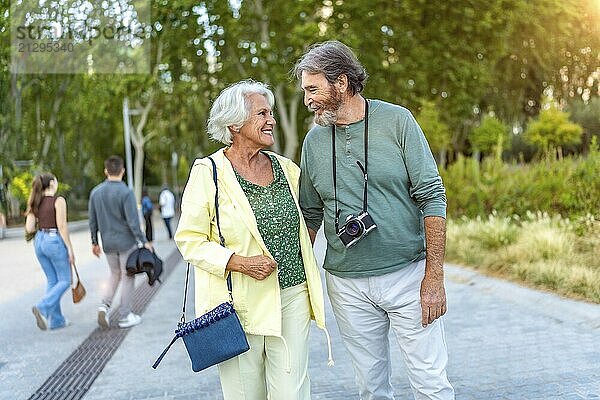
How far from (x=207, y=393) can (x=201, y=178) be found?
2.39 meters

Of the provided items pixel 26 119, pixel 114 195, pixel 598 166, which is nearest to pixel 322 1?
pixel 26 119

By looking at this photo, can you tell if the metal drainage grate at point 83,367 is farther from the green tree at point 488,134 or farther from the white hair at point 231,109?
the green tree at point 488,134

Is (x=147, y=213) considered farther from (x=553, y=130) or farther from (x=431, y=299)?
(x=431, y=299)

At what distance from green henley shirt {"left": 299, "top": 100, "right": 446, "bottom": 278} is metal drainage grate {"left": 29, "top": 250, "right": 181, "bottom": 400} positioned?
294 cm

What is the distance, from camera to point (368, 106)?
3592mm

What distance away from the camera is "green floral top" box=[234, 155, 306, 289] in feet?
11.5

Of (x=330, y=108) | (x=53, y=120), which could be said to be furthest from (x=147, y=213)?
(x=330, y=108)

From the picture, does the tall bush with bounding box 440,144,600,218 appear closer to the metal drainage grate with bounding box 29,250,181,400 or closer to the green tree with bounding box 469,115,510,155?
the metal drainage grate with bounding box 29,250,181,400

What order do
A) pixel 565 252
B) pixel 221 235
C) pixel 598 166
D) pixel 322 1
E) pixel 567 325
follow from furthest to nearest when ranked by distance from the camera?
1. pixel 322 1
2. pixel 598 166
3. pixel 565 252
4. pixel 567 325
5. pixel 221 235

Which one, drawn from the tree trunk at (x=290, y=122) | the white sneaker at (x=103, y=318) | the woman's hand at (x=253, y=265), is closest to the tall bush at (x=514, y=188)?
the white sneaker at (x=103, y=318)

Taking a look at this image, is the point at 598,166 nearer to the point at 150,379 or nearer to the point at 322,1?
the point at 150,379

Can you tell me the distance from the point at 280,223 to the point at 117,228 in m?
5.07

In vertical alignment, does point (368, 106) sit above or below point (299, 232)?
above

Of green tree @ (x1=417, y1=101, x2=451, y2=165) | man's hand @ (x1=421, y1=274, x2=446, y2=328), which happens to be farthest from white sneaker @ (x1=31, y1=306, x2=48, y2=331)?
green tree @ (x1=417, y1=101, x2=451, y2=165)
